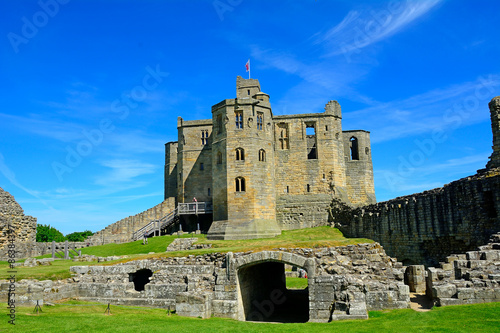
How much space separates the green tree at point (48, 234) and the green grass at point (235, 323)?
45828 mm

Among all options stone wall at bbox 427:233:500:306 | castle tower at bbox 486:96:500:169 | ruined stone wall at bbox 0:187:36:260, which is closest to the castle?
ruined stone wall at bbox 0:187:36:260

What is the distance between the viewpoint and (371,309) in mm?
14594

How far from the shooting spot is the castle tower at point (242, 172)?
3362 cm

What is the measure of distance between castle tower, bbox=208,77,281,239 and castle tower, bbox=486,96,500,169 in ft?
60.0

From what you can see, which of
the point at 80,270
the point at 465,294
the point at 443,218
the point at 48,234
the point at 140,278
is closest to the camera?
the point at 465,294

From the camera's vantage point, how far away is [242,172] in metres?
34.6

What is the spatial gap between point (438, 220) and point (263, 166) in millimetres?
16526

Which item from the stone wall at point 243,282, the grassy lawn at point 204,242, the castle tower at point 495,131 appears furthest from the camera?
the castle tower at point 495,131

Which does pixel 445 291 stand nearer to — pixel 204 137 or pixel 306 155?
pixel 306 155

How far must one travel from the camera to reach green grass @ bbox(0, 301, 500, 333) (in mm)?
11070

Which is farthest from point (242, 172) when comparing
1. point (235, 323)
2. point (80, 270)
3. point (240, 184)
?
point (235, 323)

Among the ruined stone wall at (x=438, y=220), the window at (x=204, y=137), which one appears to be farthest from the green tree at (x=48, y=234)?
the ruined stone wall at (x=438, y=220)

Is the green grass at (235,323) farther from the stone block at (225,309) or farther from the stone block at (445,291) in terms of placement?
the stone block at (225,309)

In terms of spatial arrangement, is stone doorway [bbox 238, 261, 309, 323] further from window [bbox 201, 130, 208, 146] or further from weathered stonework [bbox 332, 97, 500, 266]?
window [bbox 201, 130, 208, 146]
